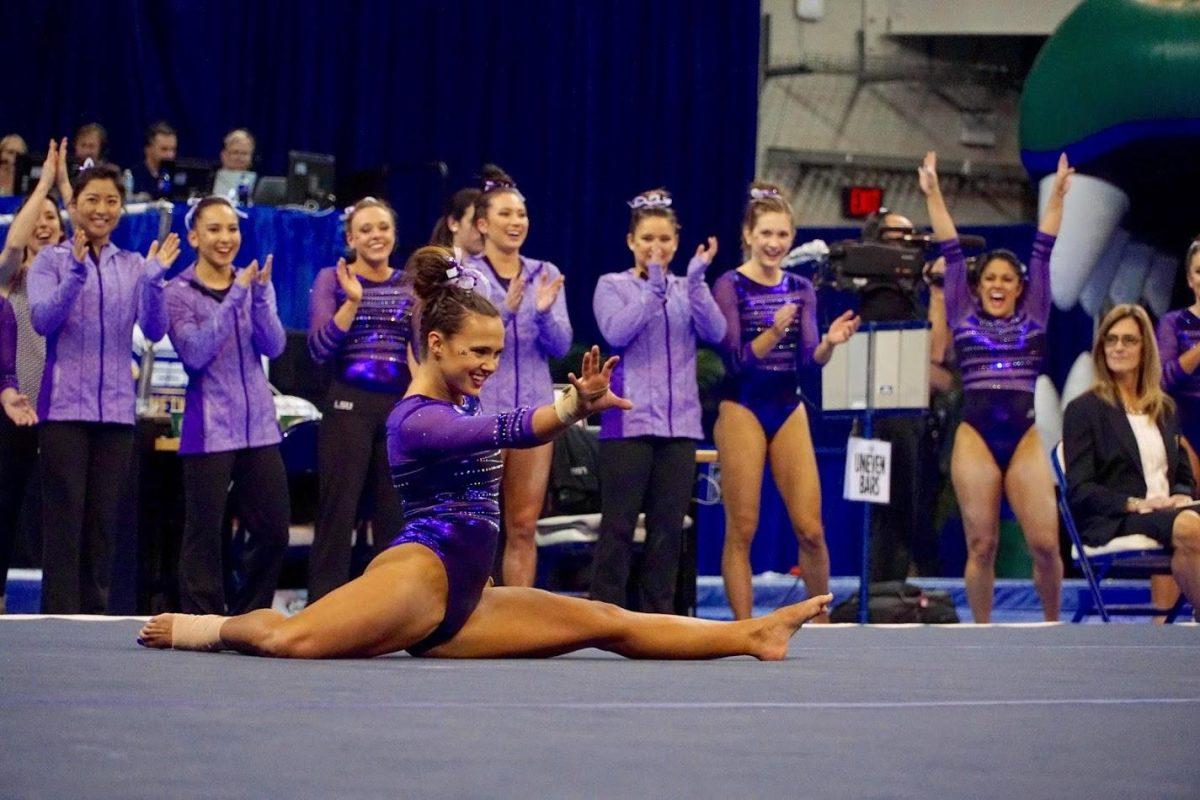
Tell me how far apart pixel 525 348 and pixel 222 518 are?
1.07 m

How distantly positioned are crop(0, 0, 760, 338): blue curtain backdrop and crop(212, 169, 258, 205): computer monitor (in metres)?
0.87

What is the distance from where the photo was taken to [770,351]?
5539 mm

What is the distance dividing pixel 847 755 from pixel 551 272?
3.55 m

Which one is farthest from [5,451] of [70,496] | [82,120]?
[82,120]

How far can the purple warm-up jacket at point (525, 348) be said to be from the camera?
5.36 m

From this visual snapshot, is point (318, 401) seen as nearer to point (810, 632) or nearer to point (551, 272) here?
point (551, 272)

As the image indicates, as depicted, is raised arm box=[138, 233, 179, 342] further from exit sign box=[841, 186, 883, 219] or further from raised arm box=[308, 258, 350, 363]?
exit sign box=[841, 186, 883, 219]

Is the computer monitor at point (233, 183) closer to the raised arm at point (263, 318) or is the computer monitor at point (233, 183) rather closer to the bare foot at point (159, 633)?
the raised arm at point (263, 318)

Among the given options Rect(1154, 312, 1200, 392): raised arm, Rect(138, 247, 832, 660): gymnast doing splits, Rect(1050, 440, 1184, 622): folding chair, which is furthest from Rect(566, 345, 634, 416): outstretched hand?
Rect(1154, 312, 1200, 392): raised arm

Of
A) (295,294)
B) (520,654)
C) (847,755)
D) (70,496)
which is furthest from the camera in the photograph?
(295,294)

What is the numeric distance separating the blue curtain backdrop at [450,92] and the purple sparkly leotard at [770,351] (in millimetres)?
3404

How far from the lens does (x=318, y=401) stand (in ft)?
22.7

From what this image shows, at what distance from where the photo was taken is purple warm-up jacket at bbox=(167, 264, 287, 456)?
16.8ft

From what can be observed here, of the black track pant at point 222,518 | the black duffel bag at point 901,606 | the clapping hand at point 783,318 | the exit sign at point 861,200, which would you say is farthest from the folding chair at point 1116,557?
the exit sign at point 861,200
